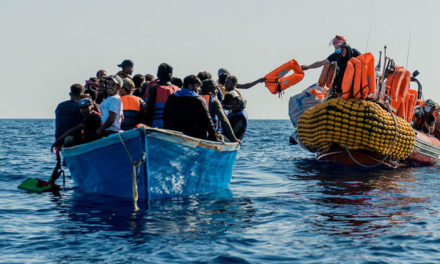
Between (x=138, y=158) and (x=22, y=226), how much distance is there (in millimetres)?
1838

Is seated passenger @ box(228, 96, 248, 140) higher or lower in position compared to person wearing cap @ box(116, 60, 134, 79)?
lower

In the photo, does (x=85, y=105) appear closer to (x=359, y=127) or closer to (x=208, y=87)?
(x=208, y=87)

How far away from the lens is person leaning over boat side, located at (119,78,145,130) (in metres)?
10.0

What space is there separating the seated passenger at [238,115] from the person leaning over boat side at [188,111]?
2.30 m

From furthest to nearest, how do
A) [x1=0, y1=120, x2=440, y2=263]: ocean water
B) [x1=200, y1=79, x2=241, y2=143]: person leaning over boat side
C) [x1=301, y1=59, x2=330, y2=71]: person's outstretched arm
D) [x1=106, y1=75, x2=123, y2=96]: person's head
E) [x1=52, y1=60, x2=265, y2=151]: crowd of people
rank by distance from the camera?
[x1=301, y1=59, x2=330, y2=71]: person's outstretched arm
[x1=200, y1=79, x2=241, y2=143]: person leaning over boat side
[x1=52, y1=60, x2=265, y2=151]: crowd of people
[x1=106, y1=75, x2=123, y2=96]: person's head
[x1=0, y1=120, x2=440, y2=263]: ocean water

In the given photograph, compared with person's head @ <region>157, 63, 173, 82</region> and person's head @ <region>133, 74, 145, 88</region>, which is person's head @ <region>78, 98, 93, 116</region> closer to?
person's head @ <region>157, 63, 173, 82</region>

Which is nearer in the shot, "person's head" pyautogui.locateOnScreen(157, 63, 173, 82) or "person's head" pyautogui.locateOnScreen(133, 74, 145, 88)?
"person's head" pyautogui.locateOnScreen(157, 63, 173, 82)

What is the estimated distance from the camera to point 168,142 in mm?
9133

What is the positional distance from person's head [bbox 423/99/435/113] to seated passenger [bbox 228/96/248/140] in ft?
31.9

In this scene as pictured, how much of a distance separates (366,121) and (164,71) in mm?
6715

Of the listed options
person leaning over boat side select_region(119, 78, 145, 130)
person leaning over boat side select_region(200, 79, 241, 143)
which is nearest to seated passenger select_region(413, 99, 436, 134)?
person leaning over boat side select_region(200, 79, 241, 143)

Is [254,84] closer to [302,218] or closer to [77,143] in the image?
[77,143]

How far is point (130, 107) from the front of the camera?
1005 centimetres

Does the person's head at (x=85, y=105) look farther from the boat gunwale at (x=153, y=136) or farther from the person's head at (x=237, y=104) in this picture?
the person's head at (x=237, y=104)
